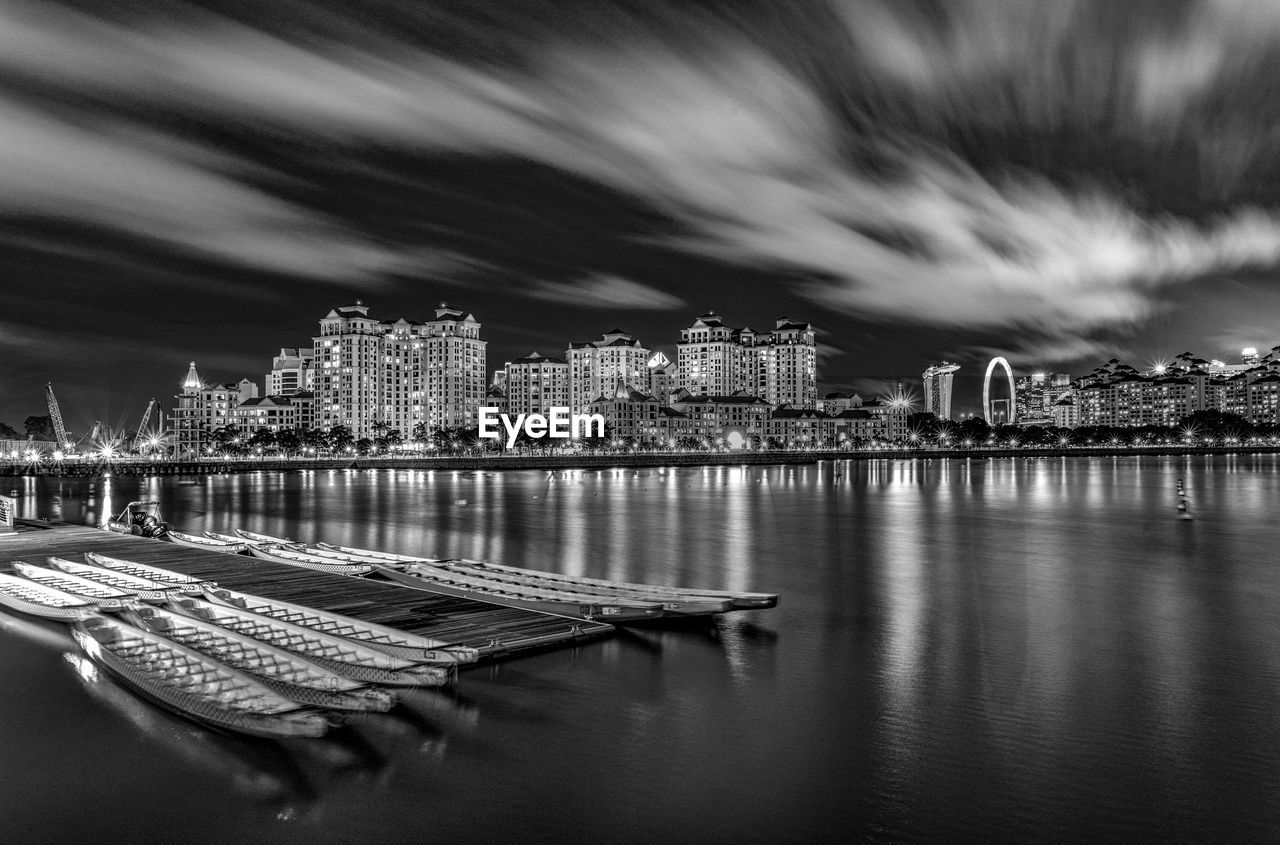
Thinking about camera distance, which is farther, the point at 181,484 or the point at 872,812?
the point at 181,484

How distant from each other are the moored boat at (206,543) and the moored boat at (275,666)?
14.2 meters

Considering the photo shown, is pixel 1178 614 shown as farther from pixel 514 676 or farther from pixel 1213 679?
pixel 514 676

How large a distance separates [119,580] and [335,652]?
477 inches

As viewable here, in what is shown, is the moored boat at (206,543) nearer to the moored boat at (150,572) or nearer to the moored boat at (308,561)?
the moored boat at (308,561)

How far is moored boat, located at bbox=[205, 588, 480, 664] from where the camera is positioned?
16.4m

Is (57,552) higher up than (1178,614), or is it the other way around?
(57,552)

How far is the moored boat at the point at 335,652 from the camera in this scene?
15.4 meters

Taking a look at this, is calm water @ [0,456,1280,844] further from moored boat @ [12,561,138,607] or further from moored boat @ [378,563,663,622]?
moored boat @ [12,561,138,607]

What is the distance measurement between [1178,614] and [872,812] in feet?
63.6

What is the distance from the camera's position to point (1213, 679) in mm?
18719

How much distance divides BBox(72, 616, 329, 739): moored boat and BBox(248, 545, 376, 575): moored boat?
28.1 feet

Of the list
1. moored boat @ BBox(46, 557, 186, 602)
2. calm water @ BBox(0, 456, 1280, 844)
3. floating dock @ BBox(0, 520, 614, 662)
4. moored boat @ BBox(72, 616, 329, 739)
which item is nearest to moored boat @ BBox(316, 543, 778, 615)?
calm water @ BBox(0, 456, 1280, 844)

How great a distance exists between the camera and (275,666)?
51.2 feet

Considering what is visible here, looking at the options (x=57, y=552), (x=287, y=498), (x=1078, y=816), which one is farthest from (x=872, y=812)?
(x=287, y=498)
